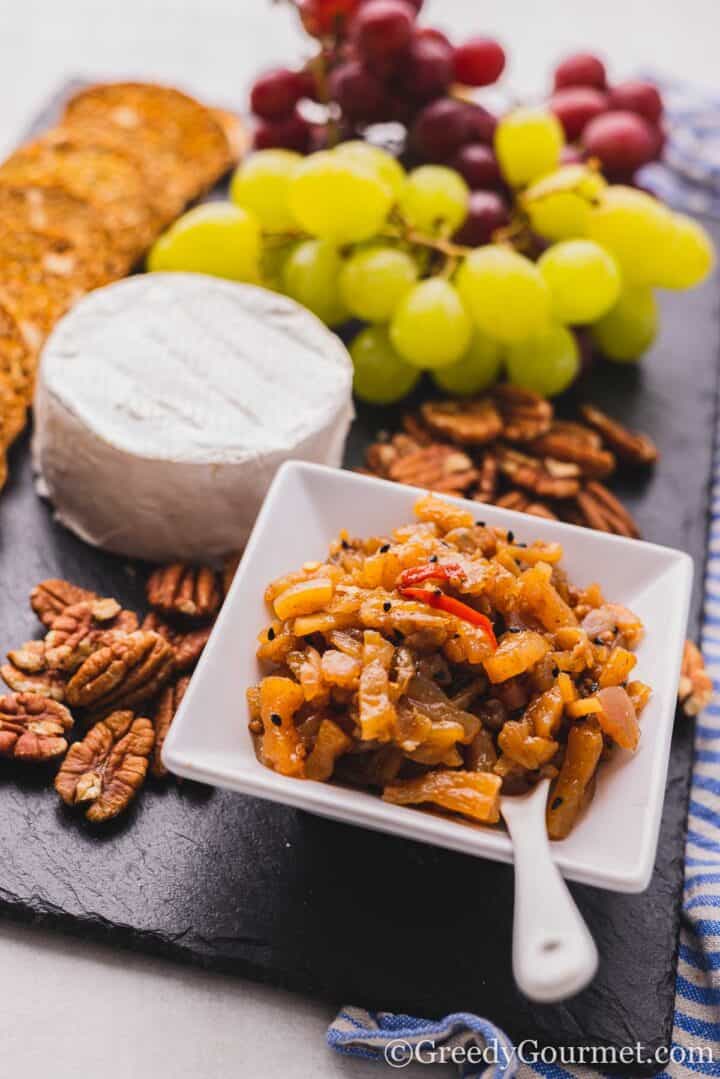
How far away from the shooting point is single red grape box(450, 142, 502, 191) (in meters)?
2.72

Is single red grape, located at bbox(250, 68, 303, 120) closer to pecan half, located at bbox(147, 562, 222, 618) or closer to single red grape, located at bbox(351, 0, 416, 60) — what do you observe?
single red grape, located at bbox(351, 0, 416, 60)

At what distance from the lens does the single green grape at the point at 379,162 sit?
254cm

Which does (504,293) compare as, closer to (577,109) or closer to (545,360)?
(545,360)

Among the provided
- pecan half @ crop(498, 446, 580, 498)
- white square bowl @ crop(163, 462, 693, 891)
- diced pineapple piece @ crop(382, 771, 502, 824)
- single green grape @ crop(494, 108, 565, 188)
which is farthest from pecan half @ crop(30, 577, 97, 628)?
single green grape @ crop(494, 108, 565, 188)

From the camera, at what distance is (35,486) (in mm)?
2400

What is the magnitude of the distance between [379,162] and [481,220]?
0.26 m

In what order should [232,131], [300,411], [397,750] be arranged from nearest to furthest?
[397,750]
[300,411]
[232,131]

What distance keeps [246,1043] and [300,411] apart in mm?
1138

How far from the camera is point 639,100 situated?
2895mm

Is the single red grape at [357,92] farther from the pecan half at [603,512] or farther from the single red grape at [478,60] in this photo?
the pecan half at [603,512]

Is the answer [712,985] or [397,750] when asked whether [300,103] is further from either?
[712,985]

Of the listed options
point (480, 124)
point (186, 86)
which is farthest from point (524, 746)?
point (186, 86)

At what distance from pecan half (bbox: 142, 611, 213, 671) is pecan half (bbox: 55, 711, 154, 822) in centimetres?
15

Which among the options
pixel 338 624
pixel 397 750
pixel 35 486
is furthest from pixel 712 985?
pixel 35 486
